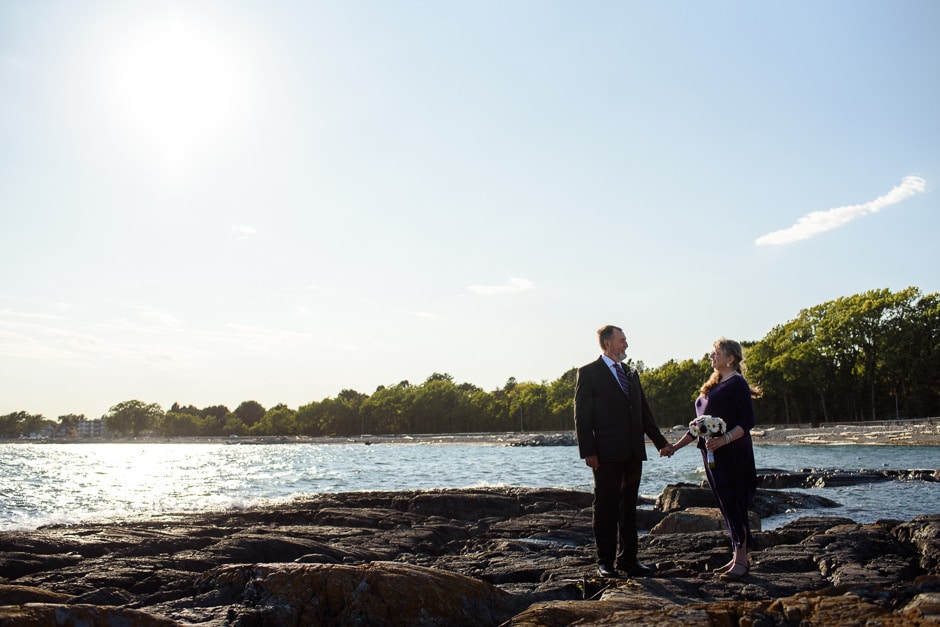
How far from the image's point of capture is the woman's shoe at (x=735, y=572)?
6.30 m

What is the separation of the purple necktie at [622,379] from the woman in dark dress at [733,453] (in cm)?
74

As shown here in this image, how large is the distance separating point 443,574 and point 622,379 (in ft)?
9.09

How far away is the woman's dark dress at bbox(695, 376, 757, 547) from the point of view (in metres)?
6.52

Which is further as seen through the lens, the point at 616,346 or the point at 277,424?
the point at 277,424

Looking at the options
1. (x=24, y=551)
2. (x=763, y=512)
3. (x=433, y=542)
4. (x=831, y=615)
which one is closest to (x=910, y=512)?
(x=763, y=512)

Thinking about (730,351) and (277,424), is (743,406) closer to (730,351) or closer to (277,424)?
(730,351)

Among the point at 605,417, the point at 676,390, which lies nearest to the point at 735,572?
the point at 605,417

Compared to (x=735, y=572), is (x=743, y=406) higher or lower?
higher

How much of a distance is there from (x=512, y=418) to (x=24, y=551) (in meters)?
132

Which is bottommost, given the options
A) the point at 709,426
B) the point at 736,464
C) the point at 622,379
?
the point at 736,464

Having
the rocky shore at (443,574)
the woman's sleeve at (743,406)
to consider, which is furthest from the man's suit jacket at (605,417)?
the rocky shore at (443,574)

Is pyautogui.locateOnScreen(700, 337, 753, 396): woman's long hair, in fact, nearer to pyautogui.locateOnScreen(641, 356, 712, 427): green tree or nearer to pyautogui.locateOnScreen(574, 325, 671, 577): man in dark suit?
pyautogui.locateOnScreen(574, 325, 671, 577): man in dark suit

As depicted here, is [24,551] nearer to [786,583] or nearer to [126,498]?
[786,583]

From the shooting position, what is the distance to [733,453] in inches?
259
